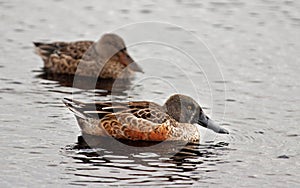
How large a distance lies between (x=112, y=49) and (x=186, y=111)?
14.0ft

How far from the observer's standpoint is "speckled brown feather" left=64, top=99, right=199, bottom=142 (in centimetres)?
1121

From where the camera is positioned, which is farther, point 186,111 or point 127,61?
point 127,61

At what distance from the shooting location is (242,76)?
14.6m

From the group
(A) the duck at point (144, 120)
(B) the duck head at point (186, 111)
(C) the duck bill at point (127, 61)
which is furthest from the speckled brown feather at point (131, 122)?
(C) the duck bill at point (127, 61)

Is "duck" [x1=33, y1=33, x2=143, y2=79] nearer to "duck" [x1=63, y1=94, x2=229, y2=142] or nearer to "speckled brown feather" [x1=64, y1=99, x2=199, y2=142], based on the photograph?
"duck" [x1=63, y1=94, x2=229, y2=142]

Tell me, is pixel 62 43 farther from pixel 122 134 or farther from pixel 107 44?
pixel 122 134

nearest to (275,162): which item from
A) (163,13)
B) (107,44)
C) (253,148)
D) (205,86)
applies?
(253,148)

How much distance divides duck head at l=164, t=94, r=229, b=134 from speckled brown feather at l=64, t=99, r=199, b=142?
14 centimetres

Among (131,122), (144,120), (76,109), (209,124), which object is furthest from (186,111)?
(76,109)

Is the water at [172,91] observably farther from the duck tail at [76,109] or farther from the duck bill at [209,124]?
the duck tail at [76,109]

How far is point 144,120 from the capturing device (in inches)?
441

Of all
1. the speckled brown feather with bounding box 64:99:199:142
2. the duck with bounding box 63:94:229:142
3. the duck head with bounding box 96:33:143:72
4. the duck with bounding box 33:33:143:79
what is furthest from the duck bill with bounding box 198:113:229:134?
the duck head with bounding box 96:33:143:72

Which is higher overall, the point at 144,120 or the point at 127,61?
the point at 127,61

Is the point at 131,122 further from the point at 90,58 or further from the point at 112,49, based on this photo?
the point at 112,49
